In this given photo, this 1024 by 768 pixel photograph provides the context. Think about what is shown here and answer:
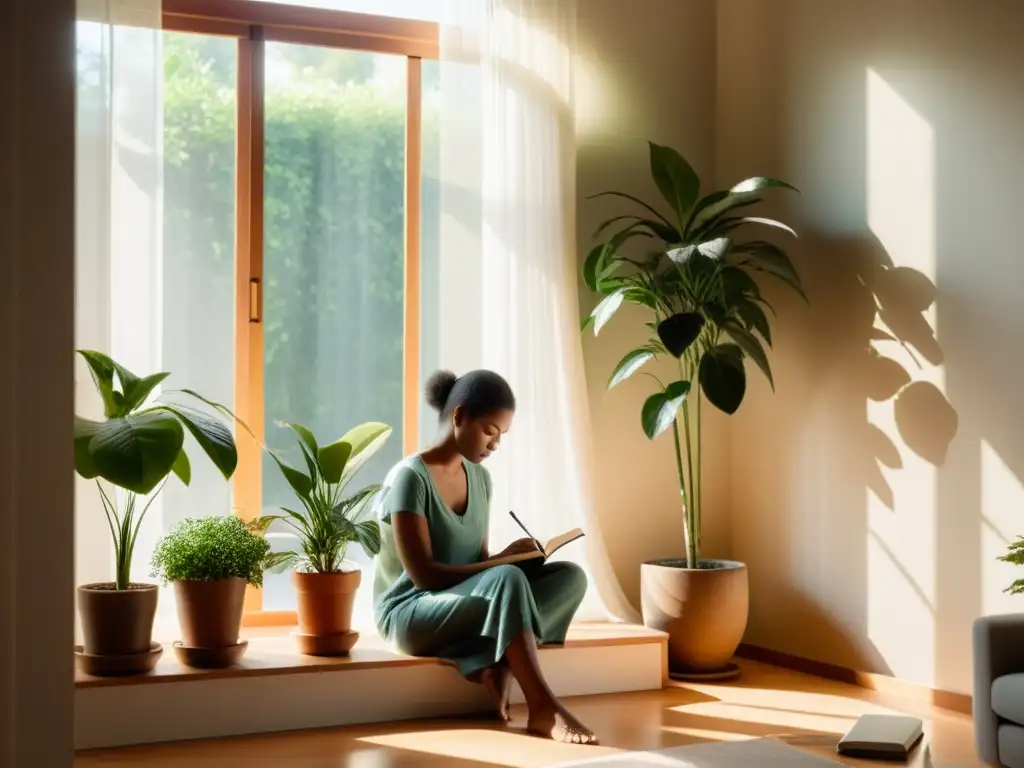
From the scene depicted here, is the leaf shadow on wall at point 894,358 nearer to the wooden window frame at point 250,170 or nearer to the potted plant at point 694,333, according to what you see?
the potted plant at point 694,333

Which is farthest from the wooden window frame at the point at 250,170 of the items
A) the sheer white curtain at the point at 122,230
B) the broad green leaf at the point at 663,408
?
the broad green leaf at the point at 663,408

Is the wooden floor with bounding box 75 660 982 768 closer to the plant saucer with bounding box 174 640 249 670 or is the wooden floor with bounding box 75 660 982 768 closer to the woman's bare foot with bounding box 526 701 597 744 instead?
the woman's bare foot with bounding box 526 701 597 744

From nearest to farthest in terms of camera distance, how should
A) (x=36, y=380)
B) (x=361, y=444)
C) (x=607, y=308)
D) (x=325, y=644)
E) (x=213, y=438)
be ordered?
(x=36, y=380) < (x=213, y=438) < (x=325, y=644) < (x=361, y=444) < (x=607, y=308)

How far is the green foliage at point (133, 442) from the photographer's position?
2734 mm

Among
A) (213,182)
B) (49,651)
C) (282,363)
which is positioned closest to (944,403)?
(282,363)

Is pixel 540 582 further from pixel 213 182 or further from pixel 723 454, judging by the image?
pixel 213 182

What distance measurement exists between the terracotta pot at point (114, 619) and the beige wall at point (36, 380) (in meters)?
2.48

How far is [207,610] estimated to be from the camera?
10.2 ft

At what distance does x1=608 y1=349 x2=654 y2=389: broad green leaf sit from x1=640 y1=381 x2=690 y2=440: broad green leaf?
121 mm

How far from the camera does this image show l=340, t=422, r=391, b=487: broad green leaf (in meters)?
3.43

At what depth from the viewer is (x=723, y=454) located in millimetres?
4496

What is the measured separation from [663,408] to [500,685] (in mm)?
1130

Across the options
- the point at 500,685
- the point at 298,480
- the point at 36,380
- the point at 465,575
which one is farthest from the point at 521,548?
the point at 36,380

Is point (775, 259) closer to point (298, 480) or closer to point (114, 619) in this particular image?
point (298, 480)
